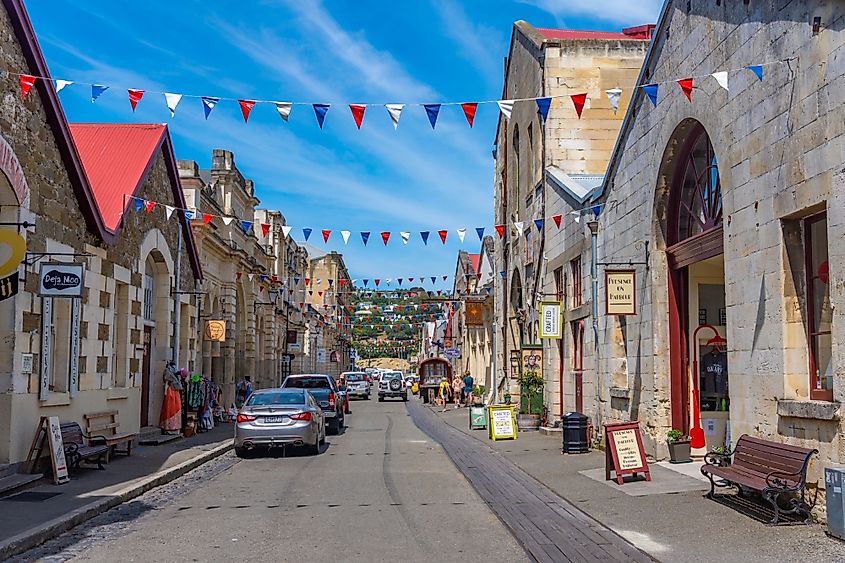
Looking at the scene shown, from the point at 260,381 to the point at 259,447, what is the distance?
25.4 meters

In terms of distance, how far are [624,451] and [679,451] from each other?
1.95 meters

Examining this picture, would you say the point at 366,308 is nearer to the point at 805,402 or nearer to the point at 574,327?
the point at 574,327

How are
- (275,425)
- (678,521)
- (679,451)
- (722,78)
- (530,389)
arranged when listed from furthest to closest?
(530,389)
(275,425)
(679,451)
(722,78)
(678,521)

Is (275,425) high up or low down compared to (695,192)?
down

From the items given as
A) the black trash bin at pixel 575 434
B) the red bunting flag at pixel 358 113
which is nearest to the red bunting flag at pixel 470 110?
the red bunting flag at pixel 358 113

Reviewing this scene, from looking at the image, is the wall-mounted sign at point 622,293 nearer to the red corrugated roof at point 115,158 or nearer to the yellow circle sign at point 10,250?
the red corrugated roof at point 115,158

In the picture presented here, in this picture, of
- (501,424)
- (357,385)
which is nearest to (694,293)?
(501,424)

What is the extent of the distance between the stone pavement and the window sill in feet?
8.43

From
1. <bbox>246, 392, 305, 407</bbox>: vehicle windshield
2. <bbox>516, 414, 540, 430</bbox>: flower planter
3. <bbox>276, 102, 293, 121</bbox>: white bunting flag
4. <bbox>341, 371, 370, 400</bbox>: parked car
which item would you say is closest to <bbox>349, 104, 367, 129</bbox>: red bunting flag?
<bbox>276, 102, 293, 121</bbox>: white bunting flag

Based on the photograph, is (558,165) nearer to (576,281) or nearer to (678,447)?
(576,281)

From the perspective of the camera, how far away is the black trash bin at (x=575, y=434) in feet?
59.7

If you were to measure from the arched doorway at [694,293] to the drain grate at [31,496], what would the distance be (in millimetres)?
9970

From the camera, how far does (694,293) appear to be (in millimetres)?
15664

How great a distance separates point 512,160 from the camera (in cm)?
3281
